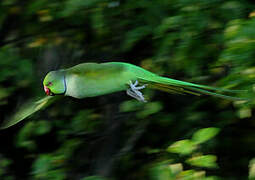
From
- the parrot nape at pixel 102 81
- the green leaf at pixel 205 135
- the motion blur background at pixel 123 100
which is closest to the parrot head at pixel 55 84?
the parrot nape at pixel 102 81

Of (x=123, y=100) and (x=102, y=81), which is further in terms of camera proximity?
(x=123, y=100)

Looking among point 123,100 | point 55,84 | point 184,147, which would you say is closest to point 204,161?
point 184,147

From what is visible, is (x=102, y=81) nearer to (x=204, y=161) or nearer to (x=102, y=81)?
(x=102, y=81)

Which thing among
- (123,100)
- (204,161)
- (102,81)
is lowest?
(204,161)

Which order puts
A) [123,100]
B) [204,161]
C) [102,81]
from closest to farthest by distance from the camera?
[102,81], [204,161], [123,100]

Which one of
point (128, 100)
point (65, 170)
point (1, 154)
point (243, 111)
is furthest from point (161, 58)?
point (1, 154)

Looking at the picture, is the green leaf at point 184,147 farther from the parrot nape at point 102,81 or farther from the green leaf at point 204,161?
the parrot nape at point 102,81

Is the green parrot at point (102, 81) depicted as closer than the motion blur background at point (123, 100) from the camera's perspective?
Yes

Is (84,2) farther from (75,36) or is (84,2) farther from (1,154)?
(1,154)

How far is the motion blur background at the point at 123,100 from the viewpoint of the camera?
1.77 metres

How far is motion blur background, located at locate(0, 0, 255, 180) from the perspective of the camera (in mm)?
1772

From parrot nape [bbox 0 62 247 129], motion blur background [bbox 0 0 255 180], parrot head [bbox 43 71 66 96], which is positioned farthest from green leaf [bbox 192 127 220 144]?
parrot head [bbox 43 71 66 96]

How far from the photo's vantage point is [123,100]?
212 cm

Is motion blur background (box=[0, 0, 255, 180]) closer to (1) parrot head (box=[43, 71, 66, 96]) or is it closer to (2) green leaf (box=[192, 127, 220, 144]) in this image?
(2) green leaf (box=[192, 127, 220, 144])
